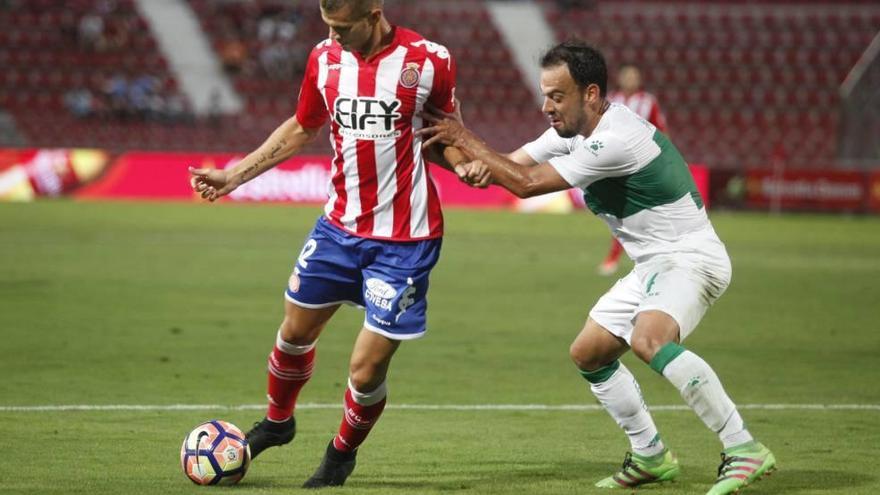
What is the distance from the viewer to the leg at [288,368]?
6.31 m

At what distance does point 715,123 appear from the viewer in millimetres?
33031

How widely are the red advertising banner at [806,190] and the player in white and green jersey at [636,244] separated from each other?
21880 mm

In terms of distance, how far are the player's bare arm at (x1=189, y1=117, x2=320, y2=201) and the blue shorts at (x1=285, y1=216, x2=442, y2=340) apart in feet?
1.44

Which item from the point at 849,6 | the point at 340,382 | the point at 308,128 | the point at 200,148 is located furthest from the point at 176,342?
the point at 849,6

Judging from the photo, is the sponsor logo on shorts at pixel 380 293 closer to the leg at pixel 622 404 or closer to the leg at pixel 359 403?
the leg at pixel 359 403

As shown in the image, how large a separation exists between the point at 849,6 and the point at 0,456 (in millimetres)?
32147

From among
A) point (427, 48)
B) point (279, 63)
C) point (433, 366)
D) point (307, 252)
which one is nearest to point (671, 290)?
point (427, 48)

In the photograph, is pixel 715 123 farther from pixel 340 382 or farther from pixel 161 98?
pixel 340 382

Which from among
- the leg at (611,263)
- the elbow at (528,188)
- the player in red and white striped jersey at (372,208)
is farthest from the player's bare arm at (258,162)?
the leg at (611,263)

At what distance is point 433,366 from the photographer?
32.0 feet

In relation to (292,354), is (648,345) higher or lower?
higher

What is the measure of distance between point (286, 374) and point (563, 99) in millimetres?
1840

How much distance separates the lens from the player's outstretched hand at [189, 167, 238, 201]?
20.9 ft

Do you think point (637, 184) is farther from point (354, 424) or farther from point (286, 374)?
point (286, 374)
